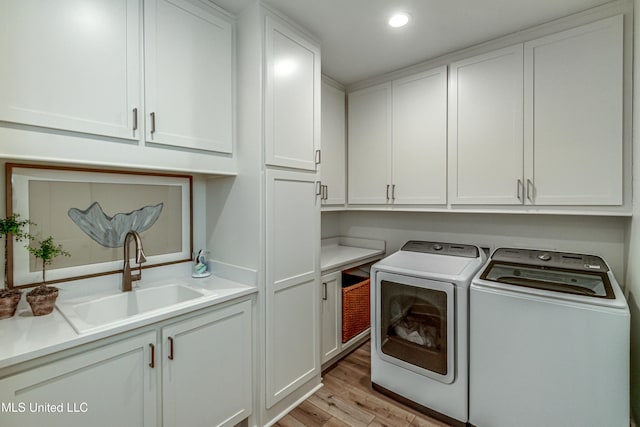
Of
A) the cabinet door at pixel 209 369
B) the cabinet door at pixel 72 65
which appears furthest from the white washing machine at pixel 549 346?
the cabinet door at pixel 72 65

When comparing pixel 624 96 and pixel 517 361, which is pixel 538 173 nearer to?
pixel 624 96

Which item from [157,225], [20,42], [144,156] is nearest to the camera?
[20,42]

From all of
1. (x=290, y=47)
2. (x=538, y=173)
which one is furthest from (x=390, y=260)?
(x=290, y=47)

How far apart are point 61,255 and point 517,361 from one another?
246cm

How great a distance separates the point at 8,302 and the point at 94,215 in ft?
1.73

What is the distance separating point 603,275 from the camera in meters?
1.65

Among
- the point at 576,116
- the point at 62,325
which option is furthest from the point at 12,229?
the point at 576,116

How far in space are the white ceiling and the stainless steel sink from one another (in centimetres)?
170

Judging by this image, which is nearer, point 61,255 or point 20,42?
point 20,42

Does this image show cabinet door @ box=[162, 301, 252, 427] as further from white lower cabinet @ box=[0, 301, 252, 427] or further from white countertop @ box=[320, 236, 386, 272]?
white countertop @ box=[320, 236, 386, 272]

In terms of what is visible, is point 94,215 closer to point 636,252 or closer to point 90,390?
A: point 90,390

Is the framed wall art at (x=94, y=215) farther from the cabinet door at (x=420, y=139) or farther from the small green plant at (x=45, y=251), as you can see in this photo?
the cabinet door at (x=420, y=139)

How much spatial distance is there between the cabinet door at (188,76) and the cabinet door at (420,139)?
4.77 ft

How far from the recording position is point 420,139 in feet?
8.05
